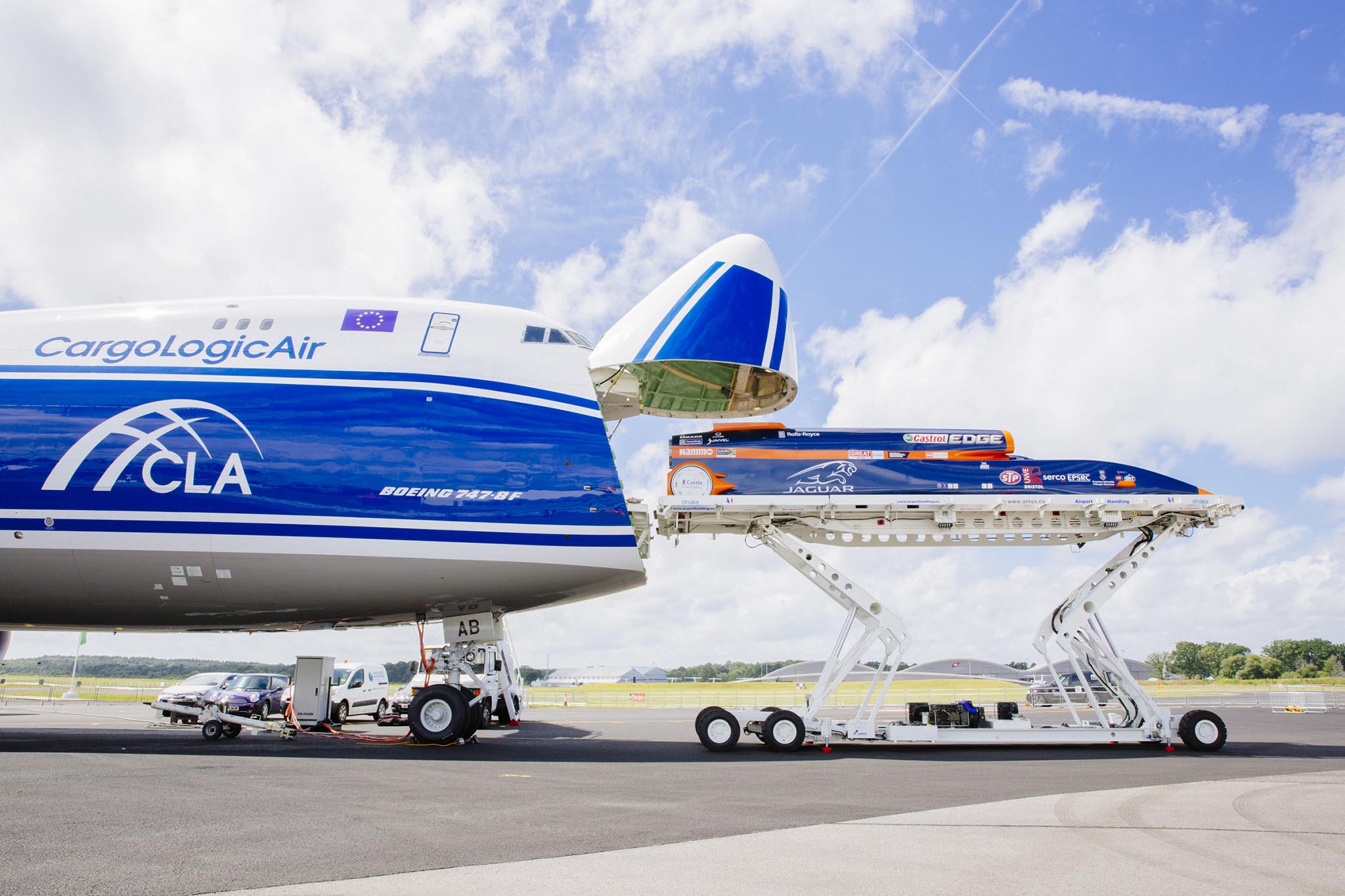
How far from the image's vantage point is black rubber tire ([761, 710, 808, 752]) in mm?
14789

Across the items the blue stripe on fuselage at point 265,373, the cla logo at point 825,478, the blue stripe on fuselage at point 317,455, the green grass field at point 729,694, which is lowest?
the green grass field at point 729,694

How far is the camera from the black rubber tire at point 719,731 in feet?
49.2

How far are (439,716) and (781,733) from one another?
20.7 ft

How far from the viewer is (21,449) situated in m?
14.3

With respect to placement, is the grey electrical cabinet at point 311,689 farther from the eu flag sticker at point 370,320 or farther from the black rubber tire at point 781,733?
the black rubber tire at point 781,733

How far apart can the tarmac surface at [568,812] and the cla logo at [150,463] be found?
4366mm

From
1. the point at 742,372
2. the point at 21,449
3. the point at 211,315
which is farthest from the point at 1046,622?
the point at 21,449

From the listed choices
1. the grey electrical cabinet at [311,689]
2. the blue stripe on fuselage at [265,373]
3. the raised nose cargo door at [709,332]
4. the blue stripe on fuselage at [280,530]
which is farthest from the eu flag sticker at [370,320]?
the grey electrical cabinet at [311,689]

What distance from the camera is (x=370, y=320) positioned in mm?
15445

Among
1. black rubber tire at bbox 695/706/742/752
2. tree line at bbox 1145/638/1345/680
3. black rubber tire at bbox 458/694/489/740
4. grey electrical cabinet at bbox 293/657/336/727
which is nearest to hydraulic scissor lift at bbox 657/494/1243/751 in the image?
black rubber tire at bbox 695/706/742/752

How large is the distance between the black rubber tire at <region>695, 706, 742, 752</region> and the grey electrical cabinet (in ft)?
33.3

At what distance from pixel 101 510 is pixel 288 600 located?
3.42m

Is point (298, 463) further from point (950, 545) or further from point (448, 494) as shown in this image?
point (950, 545)

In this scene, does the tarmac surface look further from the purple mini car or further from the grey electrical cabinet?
the purple mini car
